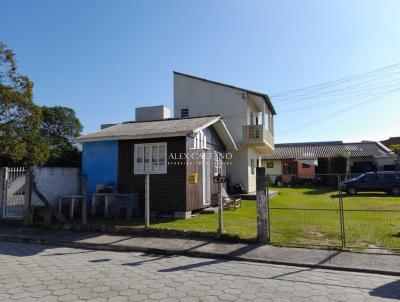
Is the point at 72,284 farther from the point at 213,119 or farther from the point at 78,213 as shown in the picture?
the point at 213,119

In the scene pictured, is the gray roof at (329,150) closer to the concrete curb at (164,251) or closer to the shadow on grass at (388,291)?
the concrete curb at (164,251)

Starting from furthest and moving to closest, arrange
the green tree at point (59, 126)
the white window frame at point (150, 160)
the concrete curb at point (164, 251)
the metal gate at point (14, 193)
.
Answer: the green tree at point (59, 126) < the white window frame at point (150, 160) < the metal gate at point (14, 193) < the concrete curb at point (164, 251)

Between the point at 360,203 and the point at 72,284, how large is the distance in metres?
12.9

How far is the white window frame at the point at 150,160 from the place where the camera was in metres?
13.3

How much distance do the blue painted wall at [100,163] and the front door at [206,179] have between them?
3766mm

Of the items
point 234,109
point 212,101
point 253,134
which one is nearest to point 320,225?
point 253,134

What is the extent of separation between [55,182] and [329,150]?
114 feet

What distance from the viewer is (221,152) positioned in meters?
18.7

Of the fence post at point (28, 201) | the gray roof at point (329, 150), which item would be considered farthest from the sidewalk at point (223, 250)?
the gray roof at point (329, 150)

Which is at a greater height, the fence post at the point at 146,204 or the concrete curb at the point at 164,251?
the fence post at the point at 146,204

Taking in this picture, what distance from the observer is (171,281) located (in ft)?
19.4

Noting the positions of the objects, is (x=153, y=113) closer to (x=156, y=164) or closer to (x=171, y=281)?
(x=156, y=164)

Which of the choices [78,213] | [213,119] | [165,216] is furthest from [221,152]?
[78,213]

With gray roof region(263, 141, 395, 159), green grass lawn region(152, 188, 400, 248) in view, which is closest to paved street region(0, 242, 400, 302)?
green grass lawn region(152, 188, 400, 248)
